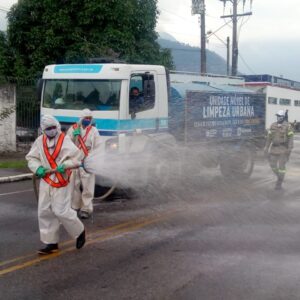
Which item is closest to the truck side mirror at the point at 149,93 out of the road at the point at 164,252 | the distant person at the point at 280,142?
the road at the point at 164,252

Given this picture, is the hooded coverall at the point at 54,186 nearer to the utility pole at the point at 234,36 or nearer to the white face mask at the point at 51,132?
the white face mask at the point at 51,132

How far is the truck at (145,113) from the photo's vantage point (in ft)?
32.5

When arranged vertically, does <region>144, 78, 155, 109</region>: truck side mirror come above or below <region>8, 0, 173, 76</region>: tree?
below

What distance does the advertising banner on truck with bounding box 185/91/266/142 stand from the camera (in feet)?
37.3

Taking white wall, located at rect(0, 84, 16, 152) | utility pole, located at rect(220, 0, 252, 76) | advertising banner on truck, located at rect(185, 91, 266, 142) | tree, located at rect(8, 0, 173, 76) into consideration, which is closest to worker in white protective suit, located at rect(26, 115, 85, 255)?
advertising banner on truck, located at rect(185, 91, 266, 142)

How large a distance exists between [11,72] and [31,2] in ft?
9.28

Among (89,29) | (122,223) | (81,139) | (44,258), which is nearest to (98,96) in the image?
(81,139)

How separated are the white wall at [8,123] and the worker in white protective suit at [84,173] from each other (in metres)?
8.98

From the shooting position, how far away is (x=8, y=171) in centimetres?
1375

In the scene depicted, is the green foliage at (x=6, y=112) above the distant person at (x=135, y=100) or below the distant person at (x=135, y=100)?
below

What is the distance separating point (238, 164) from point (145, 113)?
4.02 metres

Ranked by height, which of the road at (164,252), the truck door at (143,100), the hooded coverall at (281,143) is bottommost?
the road at (164,252)

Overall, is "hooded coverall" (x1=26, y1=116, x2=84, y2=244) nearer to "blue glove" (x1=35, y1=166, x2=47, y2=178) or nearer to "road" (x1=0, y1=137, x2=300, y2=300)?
"blue glove" (x1=35, y1=166, x2=47, y2=178)

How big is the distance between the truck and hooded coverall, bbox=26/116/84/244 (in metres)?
3.17
